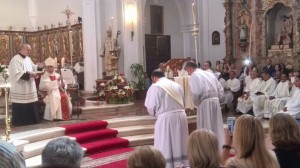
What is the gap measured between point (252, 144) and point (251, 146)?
2 centimetres

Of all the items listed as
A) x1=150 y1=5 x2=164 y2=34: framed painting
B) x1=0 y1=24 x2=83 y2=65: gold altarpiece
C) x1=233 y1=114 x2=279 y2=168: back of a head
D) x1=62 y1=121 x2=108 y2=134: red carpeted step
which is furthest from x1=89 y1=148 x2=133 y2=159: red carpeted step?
x1=150 y1=5 x2=164 y2=34: framed painting

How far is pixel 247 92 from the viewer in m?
11.1

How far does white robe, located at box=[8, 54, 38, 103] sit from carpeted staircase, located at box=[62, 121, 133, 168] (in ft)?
3.77

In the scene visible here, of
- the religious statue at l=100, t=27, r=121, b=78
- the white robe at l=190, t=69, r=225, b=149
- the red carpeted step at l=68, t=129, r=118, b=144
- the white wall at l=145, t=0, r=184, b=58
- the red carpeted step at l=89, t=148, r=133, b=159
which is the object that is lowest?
the red carpeted step at l=89, t=148, r=133, b=159

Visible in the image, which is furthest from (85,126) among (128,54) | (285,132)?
(128,54)

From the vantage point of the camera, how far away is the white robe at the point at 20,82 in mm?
8273

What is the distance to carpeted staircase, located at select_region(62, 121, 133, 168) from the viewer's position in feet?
23.0

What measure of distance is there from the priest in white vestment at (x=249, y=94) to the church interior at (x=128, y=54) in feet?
0.14

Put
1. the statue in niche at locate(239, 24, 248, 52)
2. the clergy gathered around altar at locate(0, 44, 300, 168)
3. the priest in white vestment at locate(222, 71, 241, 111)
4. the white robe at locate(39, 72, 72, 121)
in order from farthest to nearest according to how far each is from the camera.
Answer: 1. the statue in niche at locate(239, 24, 248, 52)
2. the priest in white vestment at locate(222, 71, 241, 111)
3. the white robe at locate(39, 72, 72, 121)
4. the clergy gathered around altar at locate(0, 44, 300, 168)

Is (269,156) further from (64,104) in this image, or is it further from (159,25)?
(159,25)

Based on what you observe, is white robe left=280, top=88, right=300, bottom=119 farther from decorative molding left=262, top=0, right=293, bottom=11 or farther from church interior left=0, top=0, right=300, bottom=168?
decorative molding left=262, top=0, right=293, bottom=11

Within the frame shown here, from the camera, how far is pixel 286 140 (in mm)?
2971

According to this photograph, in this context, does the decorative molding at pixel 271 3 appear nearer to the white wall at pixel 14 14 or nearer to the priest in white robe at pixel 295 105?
the priest in white robe at pixel 295 105

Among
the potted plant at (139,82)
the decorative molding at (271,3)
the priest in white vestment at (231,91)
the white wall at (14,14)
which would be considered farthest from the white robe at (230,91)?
the white wall at (14,14)
